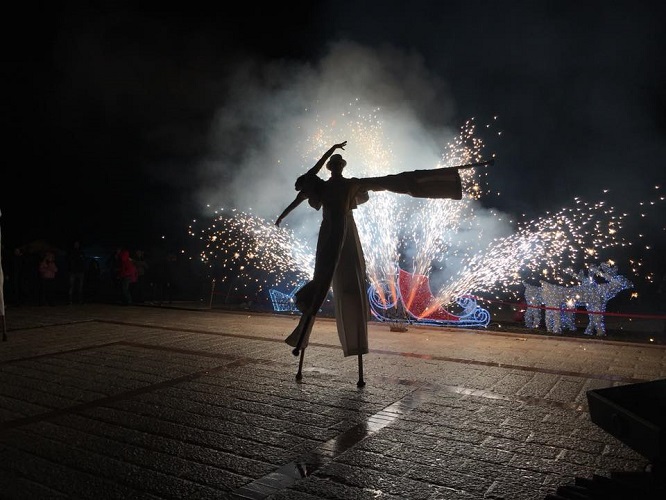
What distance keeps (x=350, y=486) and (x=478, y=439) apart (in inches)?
43.0

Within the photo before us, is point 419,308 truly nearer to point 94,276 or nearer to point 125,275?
point 125,275

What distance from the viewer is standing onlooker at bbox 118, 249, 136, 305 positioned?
43.6 ft

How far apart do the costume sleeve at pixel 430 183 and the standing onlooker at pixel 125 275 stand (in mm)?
11160

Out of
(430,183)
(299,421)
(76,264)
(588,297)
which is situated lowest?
(299,421)

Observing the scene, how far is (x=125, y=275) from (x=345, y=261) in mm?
10939

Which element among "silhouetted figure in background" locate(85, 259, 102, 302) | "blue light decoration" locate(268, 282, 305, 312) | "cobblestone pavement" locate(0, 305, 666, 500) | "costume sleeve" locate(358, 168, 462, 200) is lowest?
"cobblestone pavement" locate(0, 305, 666, 500)

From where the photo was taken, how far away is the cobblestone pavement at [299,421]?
2.50 meters

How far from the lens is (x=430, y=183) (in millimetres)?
4281

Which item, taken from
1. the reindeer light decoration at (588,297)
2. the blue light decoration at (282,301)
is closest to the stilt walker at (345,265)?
the reindeer light decoration at (588,297)

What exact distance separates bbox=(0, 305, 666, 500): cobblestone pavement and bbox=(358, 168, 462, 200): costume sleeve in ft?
5.98

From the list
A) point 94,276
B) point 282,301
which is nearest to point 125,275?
point 94,276

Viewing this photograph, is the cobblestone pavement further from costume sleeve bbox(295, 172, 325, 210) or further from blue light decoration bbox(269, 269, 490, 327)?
blue light decoration bbox(269, 269, 490, 327)

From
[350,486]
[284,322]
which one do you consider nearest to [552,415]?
[350,486]

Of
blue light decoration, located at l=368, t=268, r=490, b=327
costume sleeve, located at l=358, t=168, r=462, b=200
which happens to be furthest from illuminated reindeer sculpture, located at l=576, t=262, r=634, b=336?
costume sleeve, located at l=358, t=168, r=462, b=200
